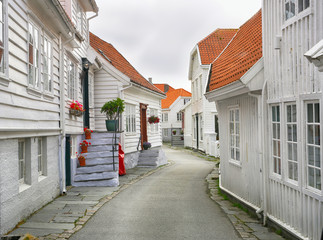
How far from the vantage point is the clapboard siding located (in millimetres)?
7875

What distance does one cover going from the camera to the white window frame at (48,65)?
8945 millimetres

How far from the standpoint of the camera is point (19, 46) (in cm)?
718

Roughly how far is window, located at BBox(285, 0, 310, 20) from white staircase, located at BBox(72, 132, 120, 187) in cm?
755

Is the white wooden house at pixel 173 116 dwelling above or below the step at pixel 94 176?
above

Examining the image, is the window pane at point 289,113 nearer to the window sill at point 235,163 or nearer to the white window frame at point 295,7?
the white window frame at point 295,7

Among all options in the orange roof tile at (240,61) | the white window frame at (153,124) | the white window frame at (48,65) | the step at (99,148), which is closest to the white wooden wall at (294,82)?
the orange roof tile at (240,61)

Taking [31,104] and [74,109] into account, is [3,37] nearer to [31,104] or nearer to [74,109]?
[31,104]

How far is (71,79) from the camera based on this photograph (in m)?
12.2

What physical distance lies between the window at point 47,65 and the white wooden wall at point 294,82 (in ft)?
16.8

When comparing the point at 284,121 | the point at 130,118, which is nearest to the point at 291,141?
the point at 284,121

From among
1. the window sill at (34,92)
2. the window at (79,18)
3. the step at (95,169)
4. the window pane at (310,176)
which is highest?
the window at (79,18)

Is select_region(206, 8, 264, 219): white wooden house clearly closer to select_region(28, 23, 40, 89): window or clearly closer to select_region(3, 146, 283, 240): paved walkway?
select_region(3, 146, 283, 240): paved walkway

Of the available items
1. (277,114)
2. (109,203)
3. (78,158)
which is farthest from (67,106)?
(277,114)

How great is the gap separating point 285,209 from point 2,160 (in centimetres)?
487
